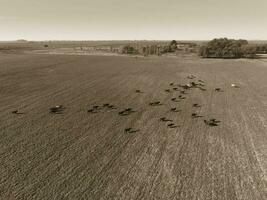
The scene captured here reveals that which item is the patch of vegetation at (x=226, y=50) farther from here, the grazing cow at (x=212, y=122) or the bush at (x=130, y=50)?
the grazing cow at (x=212, y=122)

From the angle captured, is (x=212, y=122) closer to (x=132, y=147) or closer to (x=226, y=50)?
(x=132, y=147)

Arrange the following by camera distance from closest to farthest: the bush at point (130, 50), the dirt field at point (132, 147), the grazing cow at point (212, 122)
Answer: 1. the dirt field at point (132, 147)
2. the grazing cow at point (212, 122)
3. the bush at point (130, 50)

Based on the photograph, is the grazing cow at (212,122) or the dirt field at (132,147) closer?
the dirt field at (132,147)

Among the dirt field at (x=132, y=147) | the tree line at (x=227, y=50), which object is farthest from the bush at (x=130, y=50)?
the dirt field at (x=132, y=147)

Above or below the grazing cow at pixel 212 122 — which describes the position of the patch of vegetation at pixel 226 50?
below

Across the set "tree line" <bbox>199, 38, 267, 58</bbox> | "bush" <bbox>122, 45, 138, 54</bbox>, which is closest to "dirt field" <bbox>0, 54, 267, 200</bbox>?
"tree line" <bbox>199, 38, 267, 58</bbox>

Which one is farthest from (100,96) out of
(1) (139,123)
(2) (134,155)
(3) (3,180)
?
(3) (3,180)

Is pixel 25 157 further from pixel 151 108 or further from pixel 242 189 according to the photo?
pixel 151 108

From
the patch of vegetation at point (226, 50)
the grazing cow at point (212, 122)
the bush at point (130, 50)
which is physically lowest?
the bush at point (130, 50)

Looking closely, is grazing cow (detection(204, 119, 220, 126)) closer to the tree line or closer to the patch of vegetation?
the tree line
